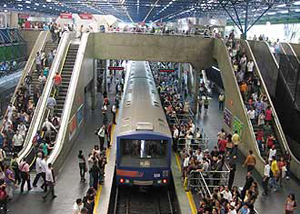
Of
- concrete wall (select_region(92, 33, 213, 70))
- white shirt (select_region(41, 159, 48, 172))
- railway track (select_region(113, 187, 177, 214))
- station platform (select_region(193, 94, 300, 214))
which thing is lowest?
railway track (select_region(113, 187, 177, 214))

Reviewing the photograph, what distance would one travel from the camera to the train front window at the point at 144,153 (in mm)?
14633

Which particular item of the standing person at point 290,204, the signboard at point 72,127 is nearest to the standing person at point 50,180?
the signboard at point 72,127

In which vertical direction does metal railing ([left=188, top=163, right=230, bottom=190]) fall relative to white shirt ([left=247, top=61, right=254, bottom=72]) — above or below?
below

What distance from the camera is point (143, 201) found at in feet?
51.8

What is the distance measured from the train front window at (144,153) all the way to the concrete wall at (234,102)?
4.64 m

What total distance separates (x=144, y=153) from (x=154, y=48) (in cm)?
1437

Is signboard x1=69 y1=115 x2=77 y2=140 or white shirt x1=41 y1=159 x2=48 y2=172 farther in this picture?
signboard x1=69 y1=115 x2=77 y2=140

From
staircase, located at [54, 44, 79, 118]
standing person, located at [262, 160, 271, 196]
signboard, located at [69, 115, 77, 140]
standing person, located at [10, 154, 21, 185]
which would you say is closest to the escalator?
staircase, located at [54, 44, 79, 118]

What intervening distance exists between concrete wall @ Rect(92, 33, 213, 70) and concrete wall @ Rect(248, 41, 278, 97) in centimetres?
498

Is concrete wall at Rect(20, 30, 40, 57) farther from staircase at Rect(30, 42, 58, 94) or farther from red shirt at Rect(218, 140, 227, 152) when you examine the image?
red shirt at Rect(218, 140, 227, 152)

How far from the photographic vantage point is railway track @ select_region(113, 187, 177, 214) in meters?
14.9

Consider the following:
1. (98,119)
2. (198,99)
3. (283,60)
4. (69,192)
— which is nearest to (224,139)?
(283,60)

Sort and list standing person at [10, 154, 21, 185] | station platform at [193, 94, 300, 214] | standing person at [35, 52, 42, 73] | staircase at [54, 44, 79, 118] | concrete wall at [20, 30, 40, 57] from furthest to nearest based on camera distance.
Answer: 1. concrete wall at [20, 30, 40, 57]
2. standing person at [35, 52, 42, 73]
3. staircase at [54, 44, 79, 118]
4. station platform at [193, 94, 300, 214]
5. standing person at [10, 154, 21, 185]

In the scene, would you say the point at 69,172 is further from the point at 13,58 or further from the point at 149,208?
the point at 13,58
